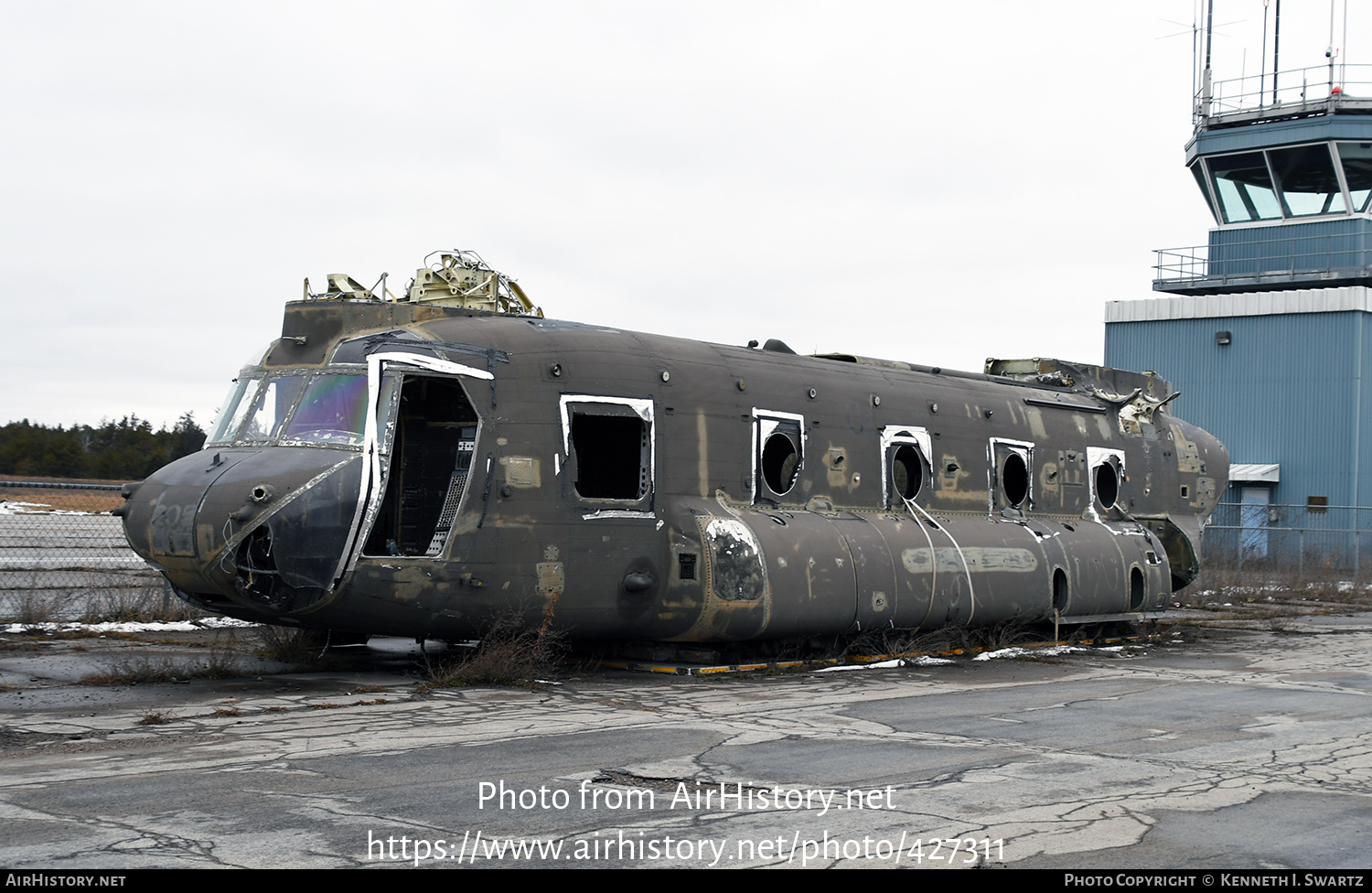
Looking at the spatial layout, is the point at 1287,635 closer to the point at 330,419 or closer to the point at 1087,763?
the point at 1087,763

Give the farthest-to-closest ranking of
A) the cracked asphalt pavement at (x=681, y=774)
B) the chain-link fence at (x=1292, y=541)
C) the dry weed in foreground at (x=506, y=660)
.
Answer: the chain-link fence at (x=1292, y=541) < the dry weed in foreground at (x=506, y=660) < the cracked asphalt pavement at (x=681, y=774)

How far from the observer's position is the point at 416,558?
1198cm

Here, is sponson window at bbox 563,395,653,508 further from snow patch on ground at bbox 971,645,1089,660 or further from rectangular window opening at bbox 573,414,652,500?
snow patch on ground at bbox 971,645,1089,660

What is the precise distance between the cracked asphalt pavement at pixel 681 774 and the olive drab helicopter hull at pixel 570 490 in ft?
3.05

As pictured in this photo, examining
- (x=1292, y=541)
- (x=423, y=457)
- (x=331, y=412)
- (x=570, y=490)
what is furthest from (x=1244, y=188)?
(x=331, y=412)

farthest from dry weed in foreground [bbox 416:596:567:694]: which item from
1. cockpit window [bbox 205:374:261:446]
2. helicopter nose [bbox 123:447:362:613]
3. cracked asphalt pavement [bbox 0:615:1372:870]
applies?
→ cockpit window [bbox 205:374:261:446]

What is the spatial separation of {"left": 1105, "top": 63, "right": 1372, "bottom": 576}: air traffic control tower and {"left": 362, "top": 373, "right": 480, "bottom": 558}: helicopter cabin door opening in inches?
1102

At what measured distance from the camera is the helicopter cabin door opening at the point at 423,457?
12914mm

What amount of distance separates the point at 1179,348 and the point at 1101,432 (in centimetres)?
2201

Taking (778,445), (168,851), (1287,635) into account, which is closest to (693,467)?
(778,445)

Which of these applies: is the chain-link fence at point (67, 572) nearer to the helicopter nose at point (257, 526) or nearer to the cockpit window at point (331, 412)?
the helicopter nose at point (257, 526)

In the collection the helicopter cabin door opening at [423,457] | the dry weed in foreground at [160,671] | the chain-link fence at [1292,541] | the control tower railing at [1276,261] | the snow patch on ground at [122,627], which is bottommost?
the snow patch on ground at [122,627]

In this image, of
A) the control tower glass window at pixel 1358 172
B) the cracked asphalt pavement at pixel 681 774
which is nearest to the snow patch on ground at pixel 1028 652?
the cracked asphalt pavement at pixel 681 774

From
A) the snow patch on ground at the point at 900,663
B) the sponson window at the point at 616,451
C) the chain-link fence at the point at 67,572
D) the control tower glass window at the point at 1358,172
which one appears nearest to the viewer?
the sponson window at the point at 616,451
